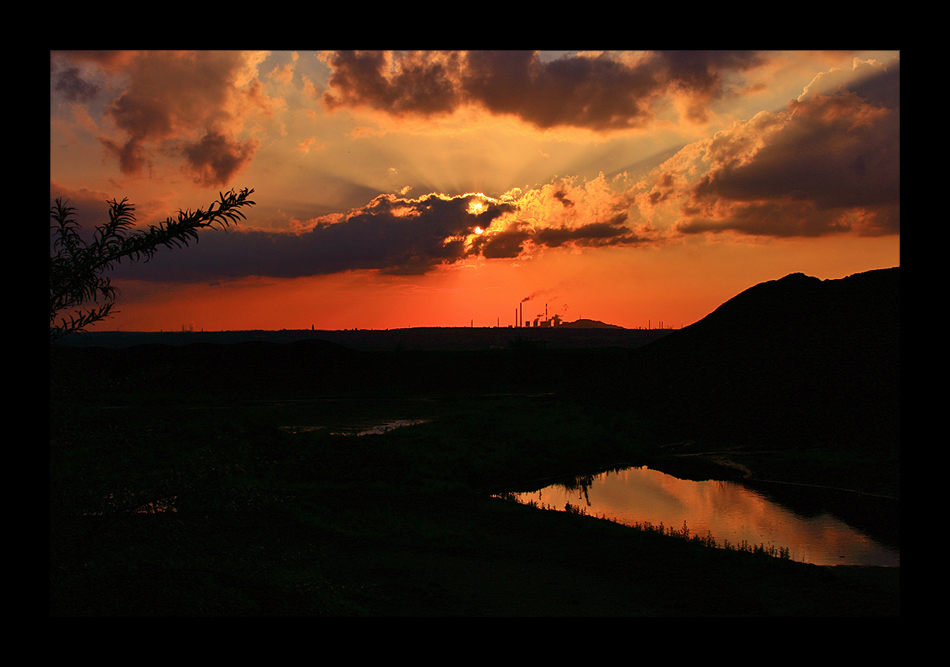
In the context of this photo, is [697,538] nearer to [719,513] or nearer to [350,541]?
[719,513]

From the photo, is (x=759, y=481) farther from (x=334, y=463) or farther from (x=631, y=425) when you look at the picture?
(x=334, y=463)

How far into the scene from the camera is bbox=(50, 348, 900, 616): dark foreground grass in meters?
4.50

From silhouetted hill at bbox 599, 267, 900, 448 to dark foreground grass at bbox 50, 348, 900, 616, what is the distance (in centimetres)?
756

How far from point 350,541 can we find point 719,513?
8443mm

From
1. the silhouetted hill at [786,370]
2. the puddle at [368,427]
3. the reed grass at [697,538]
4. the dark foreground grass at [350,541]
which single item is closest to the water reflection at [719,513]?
the reed grass at [697,538]

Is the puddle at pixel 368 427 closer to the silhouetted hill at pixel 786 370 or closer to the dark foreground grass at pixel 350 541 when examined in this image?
the dark foreground grass at pixel 350 541

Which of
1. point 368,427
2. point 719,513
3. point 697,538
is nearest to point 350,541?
point 697,538

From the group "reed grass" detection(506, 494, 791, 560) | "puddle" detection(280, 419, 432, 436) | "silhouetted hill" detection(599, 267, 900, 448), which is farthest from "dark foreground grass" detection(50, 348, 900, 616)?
"silhouetted hill" detection(599, 267, 900, 448)

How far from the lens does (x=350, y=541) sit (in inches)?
376

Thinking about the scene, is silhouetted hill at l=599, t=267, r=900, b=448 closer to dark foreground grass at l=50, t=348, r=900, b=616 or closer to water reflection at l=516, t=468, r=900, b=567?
dark foreground grass at l=50, t=348, r=900, b=616

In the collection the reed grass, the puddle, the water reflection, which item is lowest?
the puddle

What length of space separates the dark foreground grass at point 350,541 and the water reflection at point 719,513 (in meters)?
1.41
